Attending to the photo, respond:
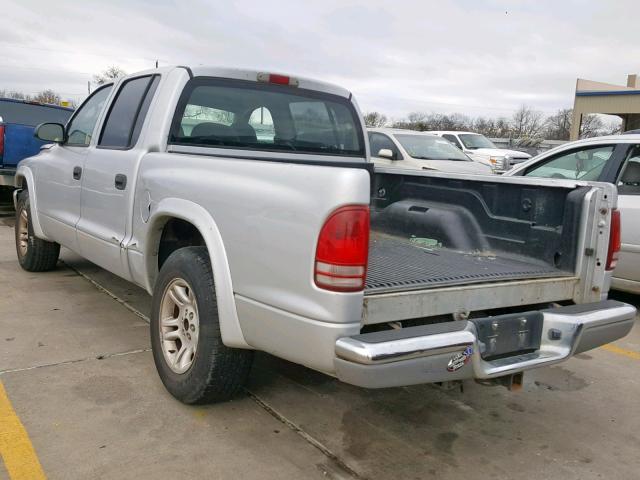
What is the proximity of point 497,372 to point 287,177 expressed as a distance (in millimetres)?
1285

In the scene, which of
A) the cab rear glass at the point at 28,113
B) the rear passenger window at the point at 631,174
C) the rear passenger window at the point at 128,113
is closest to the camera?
the rear passenger window at the point at 128,113

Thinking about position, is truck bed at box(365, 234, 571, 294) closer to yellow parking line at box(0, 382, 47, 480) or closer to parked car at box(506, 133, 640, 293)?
yellow parking line at box(0, 382, 47, 480)

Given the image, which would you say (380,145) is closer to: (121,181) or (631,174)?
(631,174)

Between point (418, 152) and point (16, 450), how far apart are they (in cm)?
890

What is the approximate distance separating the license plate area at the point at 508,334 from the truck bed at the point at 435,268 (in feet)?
0.83

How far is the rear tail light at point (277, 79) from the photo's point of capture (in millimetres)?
4137

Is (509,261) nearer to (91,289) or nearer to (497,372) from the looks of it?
(497,372)

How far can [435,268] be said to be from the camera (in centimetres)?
318

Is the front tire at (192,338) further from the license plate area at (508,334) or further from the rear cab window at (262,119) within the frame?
the license plate area at (508,334)

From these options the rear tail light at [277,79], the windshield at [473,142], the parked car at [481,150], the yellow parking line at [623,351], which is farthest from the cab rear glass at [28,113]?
the windshield at [473,142]

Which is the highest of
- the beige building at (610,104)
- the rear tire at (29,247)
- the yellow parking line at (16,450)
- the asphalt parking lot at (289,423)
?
the beige building at (610,104)

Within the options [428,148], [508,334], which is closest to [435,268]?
[508,334]

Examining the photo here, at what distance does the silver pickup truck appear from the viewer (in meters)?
2.41

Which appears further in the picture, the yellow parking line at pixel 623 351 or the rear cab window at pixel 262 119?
the yellow parking line at pixel 623 351
